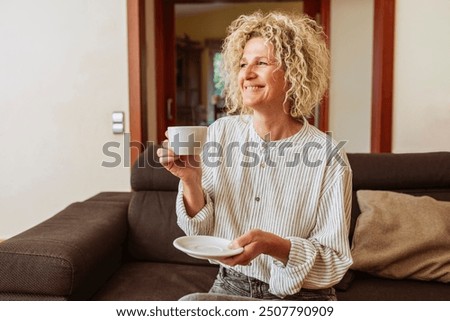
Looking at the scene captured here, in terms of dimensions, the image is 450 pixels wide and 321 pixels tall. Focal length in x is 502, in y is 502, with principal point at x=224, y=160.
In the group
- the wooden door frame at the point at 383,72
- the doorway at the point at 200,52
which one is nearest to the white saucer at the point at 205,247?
the wooden door frame at the point at 383,72

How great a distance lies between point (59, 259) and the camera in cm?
148

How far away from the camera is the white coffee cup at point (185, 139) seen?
1104 millimetres

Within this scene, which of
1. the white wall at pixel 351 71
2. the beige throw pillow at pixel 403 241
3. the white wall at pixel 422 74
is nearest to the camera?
the beige throw pillow at pixel 403 241

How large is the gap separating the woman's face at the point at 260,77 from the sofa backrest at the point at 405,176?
88 centimetres

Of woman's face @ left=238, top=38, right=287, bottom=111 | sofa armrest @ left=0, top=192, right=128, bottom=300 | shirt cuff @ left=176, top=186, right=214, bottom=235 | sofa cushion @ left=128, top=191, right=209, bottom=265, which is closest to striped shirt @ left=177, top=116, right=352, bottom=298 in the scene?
shirt cuff @ left=176, top=186, right=214, bottom=235

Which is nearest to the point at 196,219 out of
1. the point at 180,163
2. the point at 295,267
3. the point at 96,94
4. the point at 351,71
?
the point at 180,163

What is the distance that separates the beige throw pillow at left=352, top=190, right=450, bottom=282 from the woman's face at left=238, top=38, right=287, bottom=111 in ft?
2.59

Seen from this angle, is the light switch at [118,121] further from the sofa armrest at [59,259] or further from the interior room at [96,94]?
the sofa armrest at [59,259]

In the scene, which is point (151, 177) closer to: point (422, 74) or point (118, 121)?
point (118, 121)

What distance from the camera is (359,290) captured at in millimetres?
1735

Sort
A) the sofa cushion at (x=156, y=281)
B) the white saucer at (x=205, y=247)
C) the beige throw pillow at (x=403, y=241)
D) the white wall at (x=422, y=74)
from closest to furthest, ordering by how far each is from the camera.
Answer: the white saucer at (x=205, y=247) < the sofa cushion at (x=156, y=281) < the beige throw pillow at (x=403, y=241) < the white wall at (x=422, y=74)
